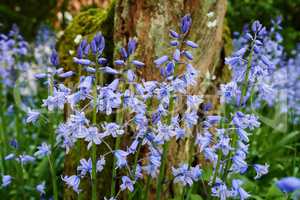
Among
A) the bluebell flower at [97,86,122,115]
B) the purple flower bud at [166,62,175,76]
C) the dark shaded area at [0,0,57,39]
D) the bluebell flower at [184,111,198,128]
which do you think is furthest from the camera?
the dark shaded area at [0,0,57,39]

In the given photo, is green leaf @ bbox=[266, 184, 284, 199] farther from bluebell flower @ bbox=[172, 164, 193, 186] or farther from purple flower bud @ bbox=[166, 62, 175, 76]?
purple flower bud @ bbox=[166, 62, 175, 76]

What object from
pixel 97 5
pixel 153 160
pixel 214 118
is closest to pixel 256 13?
pixel 97 5

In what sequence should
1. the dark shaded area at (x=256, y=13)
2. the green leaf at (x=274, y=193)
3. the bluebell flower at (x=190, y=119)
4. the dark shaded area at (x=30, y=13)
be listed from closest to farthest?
the bluebell flower at (x=190, y=119) → the green leaf at (x=274, y=193) → the dark shaded area at (x=256, y=13) → the dark shaded area at (x=30, y=13)

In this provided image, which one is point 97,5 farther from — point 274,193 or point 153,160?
point 153,160

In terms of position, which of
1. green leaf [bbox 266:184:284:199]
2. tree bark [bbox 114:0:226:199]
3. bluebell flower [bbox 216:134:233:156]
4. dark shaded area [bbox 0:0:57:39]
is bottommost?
green leaf [bbox 266:184:284:199]

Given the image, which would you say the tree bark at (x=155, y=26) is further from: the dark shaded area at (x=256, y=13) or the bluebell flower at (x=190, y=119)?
the dark shaded area at (x=256, y=13)

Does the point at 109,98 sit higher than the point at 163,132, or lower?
higher

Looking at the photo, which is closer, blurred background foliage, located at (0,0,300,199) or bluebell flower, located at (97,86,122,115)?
bluebell flower, located at (97,86,122,115)

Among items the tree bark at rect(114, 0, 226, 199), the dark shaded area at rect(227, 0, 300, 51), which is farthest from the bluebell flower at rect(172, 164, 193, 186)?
the dark shaded area at rect(227, 0, 300, 51)

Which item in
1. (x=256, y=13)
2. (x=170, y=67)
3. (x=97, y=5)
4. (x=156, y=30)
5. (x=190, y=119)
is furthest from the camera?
(x=256, y=13)

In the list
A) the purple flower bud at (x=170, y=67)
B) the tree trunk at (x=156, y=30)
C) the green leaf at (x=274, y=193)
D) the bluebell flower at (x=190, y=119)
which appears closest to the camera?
the purple flower bud at (x=170, y=67)

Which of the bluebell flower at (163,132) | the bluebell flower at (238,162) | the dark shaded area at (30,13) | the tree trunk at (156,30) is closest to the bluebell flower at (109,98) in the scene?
the bluebell flower at (163,132)
